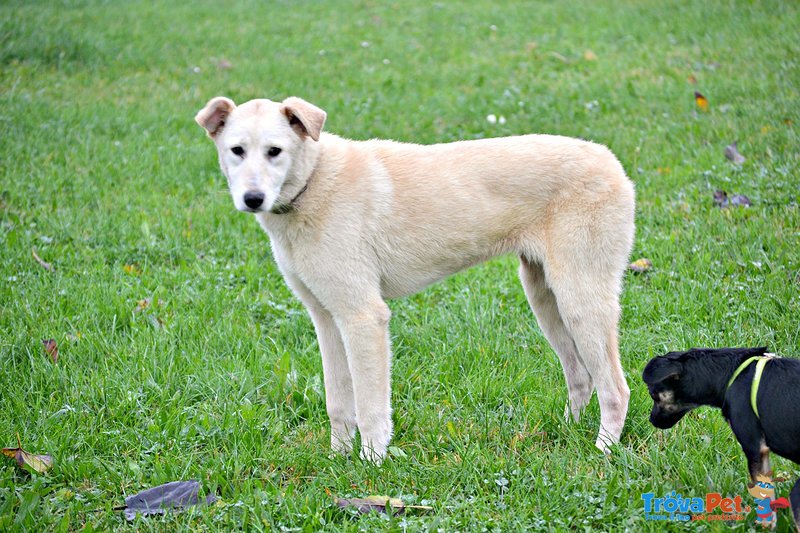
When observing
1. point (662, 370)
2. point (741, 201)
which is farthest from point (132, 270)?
point (741, 201)

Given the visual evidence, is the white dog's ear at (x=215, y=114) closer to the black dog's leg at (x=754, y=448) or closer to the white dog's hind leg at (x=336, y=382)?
the white dog's hind leg at (x=336, y=382)

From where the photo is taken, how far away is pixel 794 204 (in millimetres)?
6082

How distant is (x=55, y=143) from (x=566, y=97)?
570 centimetres

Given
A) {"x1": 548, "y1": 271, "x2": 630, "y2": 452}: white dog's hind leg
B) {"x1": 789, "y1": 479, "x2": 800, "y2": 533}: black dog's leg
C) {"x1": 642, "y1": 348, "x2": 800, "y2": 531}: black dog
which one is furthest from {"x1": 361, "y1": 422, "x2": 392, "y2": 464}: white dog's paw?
{"x1": 789, "y1": 479, "x2": 800, "y2": 533}: black dog's leg

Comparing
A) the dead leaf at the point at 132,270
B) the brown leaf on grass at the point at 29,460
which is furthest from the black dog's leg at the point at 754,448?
the dead leaf at the point at 132,270

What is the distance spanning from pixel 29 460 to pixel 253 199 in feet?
5.32

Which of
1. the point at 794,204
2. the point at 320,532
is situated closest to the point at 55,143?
the point at 320,532

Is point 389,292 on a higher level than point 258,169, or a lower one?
lower

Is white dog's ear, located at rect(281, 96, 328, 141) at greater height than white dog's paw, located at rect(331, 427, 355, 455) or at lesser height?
greater

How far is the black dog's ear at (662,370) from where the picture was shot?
3238 millimetres

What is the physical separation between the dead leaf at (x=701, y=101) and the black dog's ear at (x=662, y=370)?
5.99 m

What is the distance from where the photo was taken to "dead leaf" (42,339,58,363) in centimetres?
464

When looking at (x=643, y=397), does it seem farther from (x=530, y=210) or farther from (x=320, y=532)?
(x=320, y=532)

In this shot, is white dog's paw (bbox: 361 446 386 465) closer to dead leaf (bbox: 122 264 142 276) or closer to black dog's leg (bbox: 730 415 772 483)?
black dog's leg (bbox: 730 415 772 483)
